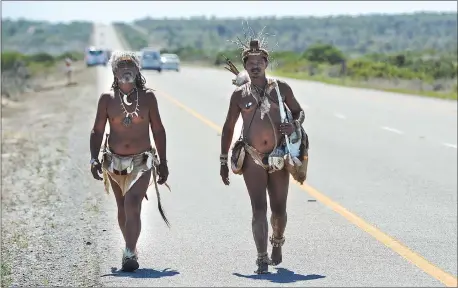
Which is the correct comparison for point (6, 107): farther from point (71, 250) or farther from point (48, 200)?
point (71, 250)

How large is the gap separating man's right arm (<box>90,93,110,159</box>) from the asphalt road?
848 millimetres

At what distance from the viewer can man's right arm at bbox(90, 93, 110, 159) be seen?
700 centimetres

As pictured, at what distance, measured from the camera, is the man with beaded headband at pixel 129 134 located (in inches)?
274

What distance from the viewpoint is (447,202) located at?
11242 mm

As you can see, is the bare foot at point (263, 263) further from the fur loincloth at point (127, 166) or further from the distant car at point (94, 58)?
the distant car at point (94, 58)

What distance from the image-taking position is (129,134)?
7.02m

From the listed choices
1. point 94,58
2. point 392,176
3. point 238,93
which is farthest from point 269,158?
point 94,58

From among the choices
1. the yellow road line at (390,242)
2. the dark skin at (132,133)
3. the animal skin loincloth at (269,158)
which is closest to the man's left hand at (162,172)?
the dark skin at (132,133)

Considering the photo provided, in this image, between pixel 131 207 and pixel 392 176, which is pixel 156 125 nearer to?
pixel 131 207

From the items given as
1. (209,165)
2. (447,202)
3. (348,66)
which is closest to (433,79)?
(348,66)

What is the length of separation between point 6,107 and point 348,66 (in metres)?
30.0

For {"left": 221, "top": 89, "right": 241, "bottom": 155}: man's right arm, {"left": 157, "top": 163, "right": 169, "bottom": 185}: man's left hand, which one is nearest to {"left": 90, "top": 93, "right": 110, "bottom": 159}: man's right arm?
{"left": 157, "top": 163, "right": 169, "bottom": 185}: man's left hand

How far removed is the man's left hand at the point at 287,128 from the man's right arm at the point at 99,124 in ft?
3.70

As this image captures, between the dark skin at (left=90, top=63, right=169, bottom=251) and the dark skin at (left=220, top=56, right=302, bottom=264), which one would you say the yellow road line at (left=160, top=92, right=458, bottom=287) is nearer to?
the dark skin at (left=220, top=56, right=302, bottom=264)
